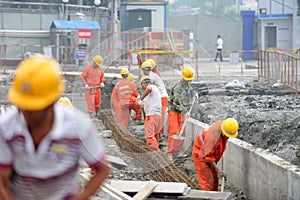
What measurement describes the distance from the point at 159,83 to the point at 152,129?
139cm

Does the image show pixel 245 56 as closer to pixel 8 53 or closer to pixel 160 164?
pixel 8 53

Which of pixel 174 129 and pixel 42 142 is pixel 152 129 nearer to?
pixel 174 129

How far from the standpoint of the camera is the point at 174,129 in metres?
12.1

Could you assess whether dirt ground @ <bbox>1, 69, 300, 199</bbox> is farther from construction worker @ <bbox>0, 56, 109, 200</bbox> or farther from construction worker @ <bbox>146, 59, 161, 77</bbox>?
construction worker @ <bbox>0, 56, 109, 200</bbox>

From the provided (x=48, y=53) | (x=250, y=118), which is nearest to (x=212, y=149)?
(x=250, y=118)

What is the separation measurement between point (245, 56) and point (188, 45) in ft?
91.4

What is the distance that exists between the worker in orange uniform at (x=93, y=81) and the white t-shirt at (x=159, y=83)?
186 centimetres

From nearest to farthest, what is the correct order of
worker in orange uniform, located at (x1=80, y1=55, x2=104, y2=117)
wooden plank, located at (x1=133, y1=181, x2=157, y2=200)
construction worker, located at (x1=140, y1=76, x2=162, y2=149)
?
1. wooden plank, located at (x1=133, y1=181, x2=157, y2=200)
2. construction worker, located at (x1=140, y1=76, x2=162, y2=149)
3. worker in orange uniform, located at (x1=80, y1=55, x2=104, y2=117)

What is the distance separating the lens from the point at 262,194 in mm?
9000

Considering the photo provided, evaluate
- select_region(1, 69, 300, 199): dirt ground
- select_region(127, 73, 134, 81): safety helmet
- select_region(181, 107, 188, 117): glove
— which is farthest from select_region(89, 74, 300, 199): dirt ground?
select_region(127, 73, 134, 81): safety helmet

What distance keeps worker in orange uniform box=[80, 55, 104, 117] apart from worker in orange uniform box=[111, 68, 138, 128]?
82cm

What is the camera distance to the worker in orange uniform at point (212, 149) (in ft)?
28.5

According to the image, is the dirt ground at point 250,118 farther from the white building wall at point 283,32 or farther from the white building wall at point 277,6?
the white building wall at point 277,6

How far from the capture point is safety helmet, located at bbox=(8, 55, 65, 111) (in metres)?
3.52
